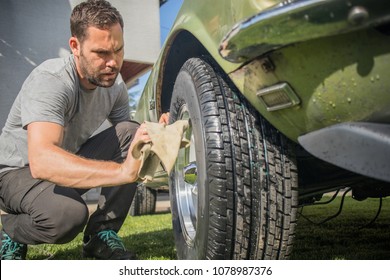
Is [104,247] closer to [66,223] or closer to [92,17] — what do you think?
[66,223]

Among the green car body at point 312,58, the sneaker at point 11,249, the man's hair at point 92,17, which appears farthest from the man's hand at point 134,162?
the sneaker at point 11,249

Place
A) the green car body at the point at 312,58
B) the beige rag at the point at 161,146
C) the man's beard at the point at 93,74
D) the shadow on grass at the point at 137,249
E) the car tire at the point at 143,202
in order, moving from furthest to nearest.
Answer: the car tire at the point at 143,202
the shadow on grass at the point at 137,249
the man's beard at the point at 93,74
the beige rag at the point at 161,146
the green car body at the point at 312,58

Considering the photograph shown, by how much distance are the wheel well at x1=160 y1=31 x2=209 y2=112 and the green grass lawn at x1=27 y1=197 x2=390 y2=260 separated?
2.20 ft

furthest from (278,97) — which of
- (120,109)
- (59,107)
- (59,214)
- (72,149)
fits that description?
(120,109)

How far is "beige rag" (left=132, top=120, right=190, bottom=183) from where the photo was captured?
1.17 meters

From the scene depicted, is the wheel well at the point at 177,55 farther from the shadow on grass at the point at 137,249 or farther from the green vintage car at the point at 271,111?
the shadow on grass at the point at 137,249

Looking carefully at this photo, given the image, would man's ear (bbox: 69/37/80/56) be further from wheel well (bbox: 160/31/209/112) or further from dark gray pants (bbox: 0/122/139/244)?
dark gray pants (bbox: 0/122/139/244)

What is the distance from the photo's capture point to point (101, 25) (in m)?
1.39

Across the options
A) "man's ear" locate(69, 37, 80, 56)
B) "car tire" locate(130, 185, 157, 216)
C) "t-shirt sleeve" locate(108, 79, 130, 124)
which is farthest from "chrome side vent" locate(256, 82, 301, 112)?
"car tire" locate(130, 185, 157, 216)

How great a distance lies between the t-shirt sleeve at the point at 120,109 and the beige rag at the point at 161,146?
30.9 inches

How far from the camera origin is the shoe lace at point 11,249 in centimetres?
164

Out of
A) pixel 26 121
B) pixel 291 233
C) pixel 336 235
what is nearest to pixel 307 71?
pixel 291 233

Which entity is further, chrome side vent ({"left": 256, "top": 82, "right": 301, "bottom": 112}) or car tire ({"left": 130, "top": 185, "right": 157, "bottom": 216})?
car tire ({"left": 130, "top": 185, "right": 157, "bottom": 216})

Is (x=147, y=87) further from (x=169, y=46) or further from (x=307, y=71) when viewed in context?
(x=307, y=71)
